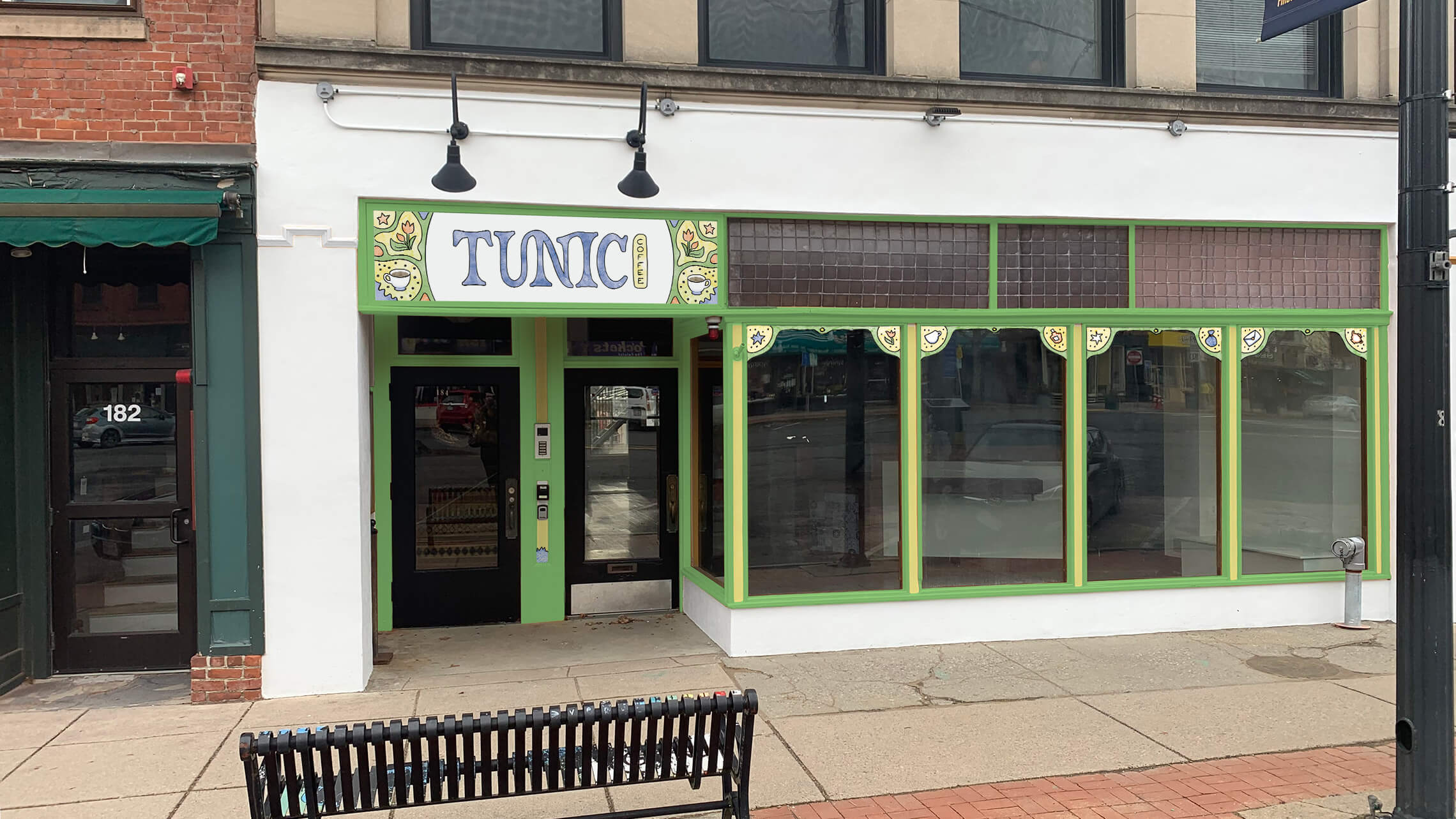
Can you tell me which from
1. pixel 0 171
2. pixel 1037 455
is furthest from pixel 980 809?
pixel 0 171

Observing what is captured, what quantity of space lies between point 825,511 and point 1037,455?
1825 mm

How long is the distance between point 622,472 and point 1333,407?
6.15 m

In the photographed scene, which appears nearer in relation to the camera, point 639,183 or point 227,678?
point 227,678

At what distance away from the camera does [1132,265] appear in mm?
8312

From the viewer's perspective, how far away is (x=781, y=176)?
7680 mm

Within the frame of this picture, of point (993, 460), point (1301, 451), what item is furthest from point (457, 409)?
point (1301, 451)

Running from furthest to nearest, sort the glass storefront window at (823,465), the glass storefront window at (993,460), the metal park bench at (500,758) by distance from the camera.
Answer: the glass storefront window at (993,460) < the glass storefront window at (823,465) < the metal park bench at (500,758)

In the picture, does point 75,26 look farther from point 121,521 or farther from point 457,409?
point 457,409

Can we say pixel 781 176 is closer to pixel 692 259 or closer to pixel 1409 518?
pixel 692 259

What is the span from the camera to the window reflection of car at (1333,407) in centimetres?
885

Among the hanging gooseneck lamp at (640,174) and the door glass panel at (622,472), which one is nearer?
the hanging gooseneck lamp at (640,174)

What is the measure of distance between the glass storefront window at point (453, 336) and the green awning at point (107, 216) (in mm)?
2239

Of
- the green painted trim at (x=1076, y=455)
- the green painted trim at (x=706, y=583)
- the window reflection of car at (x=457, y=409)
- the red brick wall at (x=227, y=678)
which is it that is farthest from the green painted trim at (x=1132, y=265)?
the red brick wall at (x=227, y=678)

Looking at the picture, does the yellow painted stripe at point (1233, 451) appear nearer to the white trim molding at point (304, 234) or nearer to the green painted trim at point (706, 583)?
the green painted trim at point (706, 583)
